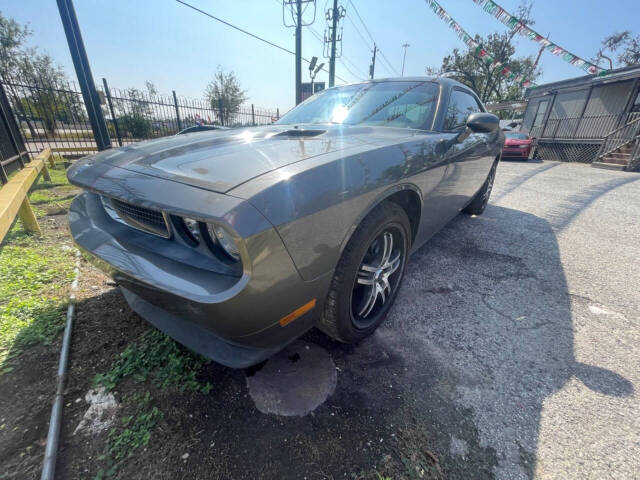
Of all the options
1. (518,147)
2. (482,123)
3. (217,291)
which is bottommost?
(518,147)

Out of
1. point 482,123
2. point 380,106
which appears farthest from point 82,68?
point 482,123

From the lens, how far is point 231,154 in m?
1.37

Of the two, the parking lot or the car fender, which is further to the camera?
the car fender

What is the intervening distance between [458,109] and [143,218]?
276 cm

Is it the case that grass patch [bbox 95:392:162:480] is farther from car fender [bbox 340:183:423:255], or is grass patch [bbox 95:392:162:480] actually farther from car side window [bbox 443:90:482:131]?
car side window [bbox 443:90:482:131]

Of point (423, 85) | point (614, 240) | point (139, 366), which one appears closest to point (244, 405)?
point (139, 366)

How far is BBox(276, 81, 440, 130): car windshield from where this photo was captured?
7.38 ft

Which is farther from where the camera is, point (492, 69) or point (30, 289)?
point (492, 69)

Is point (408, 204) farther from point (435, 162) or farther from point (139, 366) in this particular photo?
point (139, 366)

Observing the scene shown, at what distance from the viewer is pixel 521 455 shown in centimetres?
118

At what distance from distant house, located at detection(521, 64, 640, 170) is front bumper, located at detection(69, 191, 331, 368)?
1409 centimetres

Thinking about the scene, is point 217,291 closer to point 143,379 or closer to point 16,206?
point 143,379

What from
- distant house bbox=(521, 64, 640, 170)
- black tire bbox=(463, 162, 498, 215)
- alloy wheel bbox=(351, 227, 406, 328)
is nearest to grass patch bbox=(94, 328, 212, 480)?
alloy wheel bbox=(351, 227, 406, 328)

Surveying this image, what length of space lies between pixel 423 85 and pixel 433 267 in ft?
5.28
